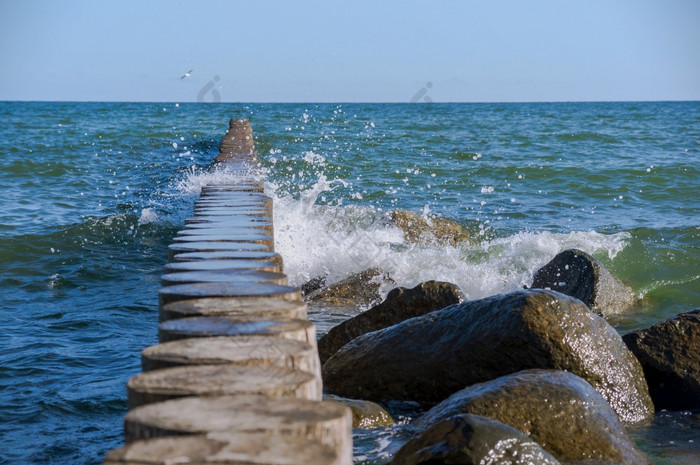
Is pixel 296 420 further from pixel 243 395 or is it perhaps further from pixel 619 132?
pixel 619 132

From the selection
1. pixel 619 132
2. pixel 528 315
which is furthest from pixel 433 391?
pixel 619 132

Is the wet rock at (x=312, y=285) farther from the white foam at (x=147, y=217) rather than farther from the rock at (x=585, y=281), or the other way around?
the white foam at (x=147, y=217)

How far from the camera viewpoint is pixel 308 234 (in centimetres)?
967

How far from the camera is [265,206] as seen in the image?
6043 mm

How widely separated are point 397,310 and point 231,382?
3.55 meters

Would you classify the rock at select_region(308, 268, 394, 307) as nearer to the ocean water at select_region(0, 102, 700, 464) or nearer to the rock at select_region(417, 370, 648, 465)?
the ocean water at select_region(0, 102, 700, 464)

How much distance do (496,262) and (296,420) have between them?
787 centimetres

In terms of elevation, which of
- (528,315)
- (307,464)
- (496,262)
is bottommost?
(496,262)

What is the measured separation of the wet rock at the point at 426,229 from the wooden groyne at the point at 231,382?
279 inches

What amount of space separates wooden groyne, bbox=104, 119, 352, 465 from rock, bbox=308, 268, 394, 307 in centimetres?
419

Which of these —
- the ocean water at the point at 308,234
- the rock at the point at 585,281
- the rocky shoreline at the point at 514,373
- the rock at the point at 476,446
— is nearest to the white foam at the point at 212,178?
the ocean water at the point at 308,234

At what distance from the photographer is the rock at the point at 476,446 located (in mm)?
3178

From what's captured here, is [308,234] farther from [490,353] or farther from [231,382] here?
[231,382]

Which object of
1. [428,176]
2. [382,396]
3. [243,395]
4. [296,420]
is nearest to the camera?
[296,420]
